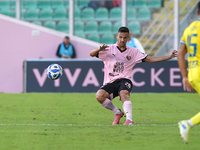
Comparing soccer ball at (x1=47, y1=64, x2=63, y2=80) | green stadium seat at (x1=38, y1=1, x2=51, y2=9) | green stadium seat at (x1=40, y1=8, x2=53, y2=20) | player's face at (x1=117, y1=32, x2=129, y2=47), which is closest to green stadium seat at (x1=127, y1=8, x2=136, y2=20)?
green stadium seat at (x1=40, y1=8, x2=53, y2=20)

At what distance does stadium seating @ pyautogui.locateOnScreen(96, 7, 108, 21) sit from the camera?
17.0 metres

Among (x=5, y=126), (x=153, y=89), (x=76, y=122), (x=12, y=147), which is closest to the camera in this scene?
(x=12, y=147)

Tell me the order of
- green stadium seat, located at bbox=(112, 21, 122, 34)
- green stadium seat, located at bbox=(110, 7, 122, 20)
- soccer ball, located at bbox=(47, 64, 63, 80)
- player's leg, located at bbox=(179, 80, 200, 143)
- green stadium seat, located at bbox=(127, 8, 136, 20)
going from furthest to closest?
green stadium seat, located at bbox=(110, 7, 122, 20) < green stadium seat, located at bbox=(127, 8, 136, 20) < green stadium seat, located at bbox=(112, 21, 122, 34) < soccer ball, located at bbox=(47, 64, 63, 80) < player's leg, located at bbox=(179, 80, 200, 143)

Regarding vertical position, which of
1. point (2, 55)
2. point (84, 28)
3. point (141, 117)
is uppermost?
point (84, 28)

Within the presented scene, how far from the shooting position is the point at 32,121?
6.93 m

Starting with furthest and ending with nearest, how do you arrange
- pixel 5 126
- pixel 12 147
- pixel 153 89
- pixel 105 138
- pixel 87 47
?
pixel 87 47 → pixel 153 89 → pixel 5 126 → pixel 105 138 → pixel 12 147

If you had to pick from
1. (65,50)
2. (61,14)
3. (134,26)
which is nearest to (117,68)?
(65,50)

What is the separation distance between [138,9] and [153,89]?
429cm

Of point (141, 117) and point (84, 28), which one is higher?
point (84, 28)

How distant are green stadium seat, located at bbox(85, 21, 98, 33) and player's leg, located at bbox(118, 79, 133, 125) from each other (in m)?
10.3

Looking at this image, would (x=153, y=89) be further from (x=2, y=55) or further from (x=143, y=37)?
(x=2, y=55)

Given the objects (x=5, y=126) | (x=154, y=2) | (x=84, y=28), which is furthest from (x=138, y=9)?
(x=5, y=126)

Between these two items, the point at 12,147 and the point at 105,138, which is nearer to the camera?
the point at 12,147

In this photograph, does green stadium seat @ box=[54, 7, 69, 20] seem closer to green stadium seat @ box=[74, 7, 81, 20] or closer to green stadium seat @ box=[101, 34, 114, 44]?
green stadium seat @ box=[74, 7, 81, 20]
